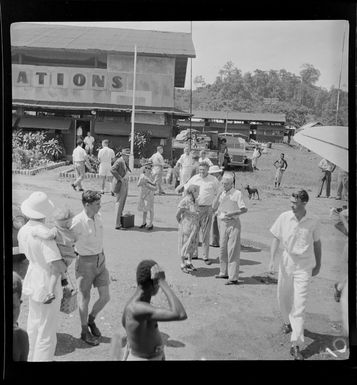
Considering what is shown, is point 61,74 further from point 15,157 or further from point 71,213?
point 71,213

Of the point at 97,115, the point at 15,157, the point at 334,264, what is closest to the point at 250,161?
the point at 334,264

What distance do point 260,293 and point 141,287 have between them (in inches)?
40.2

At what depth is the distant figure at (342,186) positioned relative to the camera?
3.29 m

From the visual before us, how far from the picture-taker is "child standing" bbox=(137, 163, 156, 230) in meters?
3.58

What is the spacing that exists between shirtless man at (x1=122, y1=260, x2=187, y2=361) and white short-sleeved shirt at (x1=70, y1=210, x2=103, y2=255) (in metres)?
0.47

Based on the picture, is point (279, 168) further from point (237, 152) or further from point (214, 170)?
point (214, 170)

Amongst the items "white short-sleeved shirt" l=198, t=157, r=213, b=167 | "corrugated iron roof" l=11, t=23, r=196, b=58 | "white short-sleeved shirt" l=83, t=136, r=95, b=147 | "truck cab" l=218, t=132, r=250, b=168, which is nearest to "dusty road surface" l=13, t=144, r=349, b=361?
"truck cab" l=218, t=132, r=250, b=168

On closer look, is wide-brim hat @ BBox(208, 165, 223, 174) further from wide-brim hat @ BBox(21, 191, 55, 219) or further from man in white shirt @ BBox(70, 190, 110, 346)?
wide-brim hat @ BBox(21, 191, 55, 219)

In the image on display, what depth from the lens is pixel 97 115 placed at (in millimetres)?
Answer: 3744

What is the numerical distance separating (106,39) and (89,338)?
7.34ft

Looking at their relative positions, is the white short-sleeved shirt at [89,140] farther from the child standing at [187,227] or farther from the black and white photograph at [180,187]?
the child standing at [187,227]

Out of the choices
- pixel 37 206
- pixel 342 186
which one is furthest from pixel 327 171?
pixel 37 206

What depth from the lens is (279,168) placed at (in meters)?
3.56
